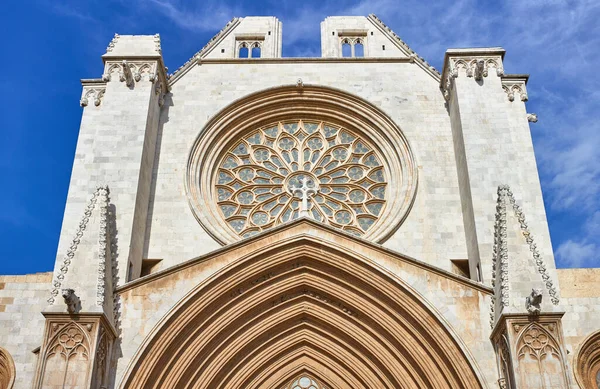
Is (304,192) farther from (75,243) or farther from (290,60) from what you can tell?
(290,60)

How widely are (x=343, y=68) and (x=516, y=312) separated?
772cm

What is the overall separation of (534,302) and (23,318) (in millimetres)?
8169

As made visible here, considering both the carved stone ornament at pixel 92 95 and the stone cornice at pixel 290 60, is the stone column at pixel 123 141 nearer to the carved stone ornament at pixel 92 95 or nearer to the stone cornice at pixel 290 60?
the carved stone ornament at pixel 92 95

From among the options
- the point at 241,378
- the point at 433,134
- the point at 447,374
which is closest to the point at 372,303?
the point at 447,374

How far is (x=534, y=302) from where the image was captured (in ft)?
35.6

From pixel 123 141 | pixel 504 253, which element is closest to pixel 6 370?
pixel 123 141

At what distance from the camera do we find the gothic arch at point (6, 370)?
1229cm

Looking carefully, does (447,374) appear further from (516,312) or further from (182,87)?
(182,87)

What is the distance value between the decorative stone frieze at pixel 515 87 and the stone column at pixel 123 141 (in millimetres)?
7003

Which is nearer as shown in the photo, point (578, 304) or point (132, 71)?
point (578, 304)

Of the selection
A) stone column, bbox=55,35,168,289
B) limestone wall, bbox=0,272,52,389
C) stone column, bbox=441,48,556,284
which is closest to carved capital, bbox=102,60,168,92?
stone column, bbox=55,35,168,289

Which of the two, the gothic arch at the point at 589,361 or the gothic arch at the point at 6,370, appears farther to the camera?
the gothic arch at the point at 6,370

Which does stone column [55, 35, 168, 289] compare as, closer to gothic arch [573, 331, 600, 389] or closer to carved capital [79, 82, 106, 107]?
carved capital [79, 82, 106, 107]

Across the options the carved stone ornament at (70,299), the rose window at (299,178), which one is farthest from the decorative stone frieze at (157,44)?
the carved stone ornament at (70,299)
